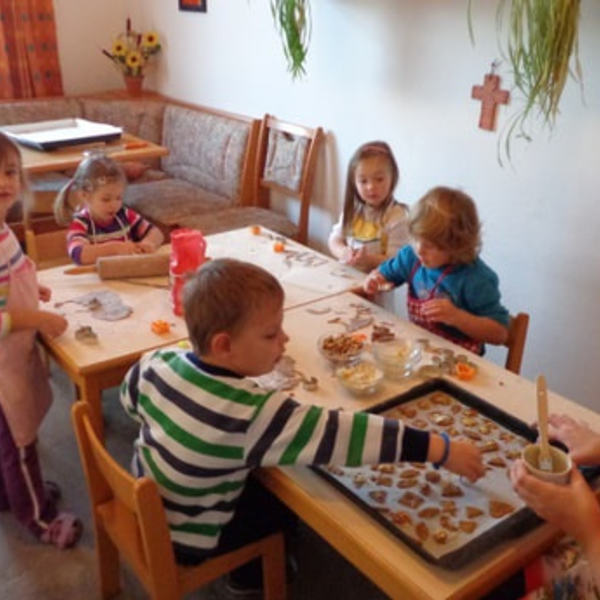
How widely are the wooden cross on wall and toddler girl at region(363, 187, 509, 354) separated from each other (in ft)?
2.67

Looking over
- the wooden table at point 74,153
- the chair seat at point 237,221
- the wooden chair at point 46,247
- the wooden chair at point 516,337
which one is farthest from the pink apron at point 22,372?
the chair seat at point 237,221

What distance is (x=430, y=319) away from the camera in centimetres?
175

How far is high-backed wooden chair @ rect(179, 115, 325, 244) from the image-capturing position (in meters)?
3.31

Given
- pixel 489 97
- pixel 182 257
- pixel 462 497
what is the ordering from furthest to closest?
1. pixel 489 97
2. pixel 182 257
3. pixel 462 497

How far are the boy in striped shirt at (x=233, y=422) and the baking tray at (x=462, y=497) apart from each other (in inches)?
1.8

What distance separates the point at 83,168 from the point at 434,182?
4.41ft

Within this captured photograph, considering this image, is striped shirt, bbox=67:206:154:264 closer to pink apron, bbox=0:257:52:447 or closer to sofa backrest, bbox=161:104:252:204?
pink apron, bbox=0:257:52:447

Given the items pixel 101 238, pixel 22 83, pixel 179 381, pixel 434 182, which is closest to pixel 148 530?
pixel 179 381

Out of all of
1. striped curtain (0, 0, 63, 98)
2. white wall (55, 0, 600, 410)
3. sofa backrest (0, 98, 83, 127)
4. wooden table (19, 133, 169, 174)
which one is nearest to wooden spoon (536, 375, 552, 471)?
white wall (55, 0, 600, 410)

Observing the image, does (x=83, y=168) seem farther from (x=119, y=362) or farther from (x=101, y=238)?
(x=119, y=362)

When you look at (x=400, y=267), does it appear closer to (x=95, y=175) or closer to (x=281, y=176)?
(x=95, y=175)

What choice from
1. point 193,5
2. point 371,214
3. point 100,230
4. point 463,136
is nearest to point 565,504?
point 371,214

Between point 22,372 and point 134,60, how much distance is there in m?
2.99

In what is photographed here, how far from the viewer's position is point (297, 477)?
1221mm
